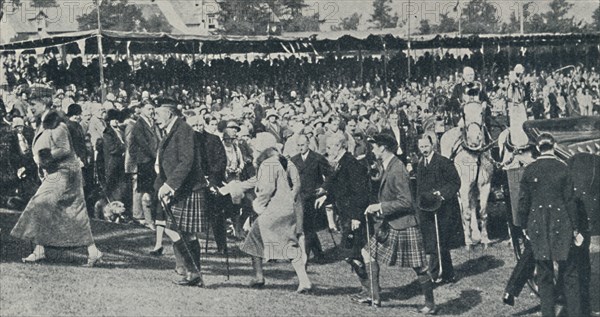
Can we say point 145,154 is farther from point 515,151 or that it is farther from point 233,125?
point 515,151

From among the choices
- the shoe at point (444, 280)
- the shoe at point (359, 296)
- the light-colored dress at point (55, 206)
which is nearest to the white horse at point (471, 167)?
the shoe at point (444, 280)

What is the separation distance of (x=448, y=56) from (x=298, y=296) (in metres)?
23.8

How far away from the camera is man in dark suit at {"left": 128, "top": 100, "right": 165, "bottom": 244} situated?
13.2m

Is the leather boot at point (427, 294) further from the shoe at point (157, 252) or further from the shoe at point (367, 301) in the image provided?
the shoe at point (157, 252)

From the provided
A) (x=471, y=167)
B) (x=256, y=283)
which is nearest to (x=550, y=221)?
(x=256, y=283)

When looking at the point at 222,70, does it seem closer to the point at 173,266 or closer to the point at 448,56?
the point at 448,56

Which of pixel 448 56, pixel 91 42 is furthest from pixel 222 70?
pixel 448 56

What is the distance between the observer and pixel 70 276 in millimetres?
9289

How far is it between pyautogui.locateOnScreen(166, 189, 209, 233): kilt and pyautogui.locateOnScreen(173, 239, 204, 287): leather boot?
0.17 metres

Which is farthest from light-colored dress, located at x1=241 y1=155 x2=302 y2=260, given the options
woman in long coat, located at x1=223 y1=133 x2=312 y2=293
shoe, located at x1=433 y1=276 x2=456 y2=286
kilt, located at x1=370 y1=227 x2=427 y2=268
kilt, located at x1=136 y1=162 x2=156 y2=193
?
kilt, located at x1=136 y1=162 x2=156 y2=193

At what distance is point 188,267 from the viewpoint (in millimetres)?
9266

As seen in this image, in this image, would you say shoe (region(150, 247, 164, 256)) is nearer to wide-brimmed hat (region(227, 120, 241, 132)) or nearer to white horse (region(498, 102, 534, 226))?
wide-brimmed hat (region(227, 120, 241, 132))

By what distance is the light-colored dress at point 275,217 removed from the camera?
923 centimetres

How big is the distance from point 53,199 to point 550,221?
5237 millimetres
